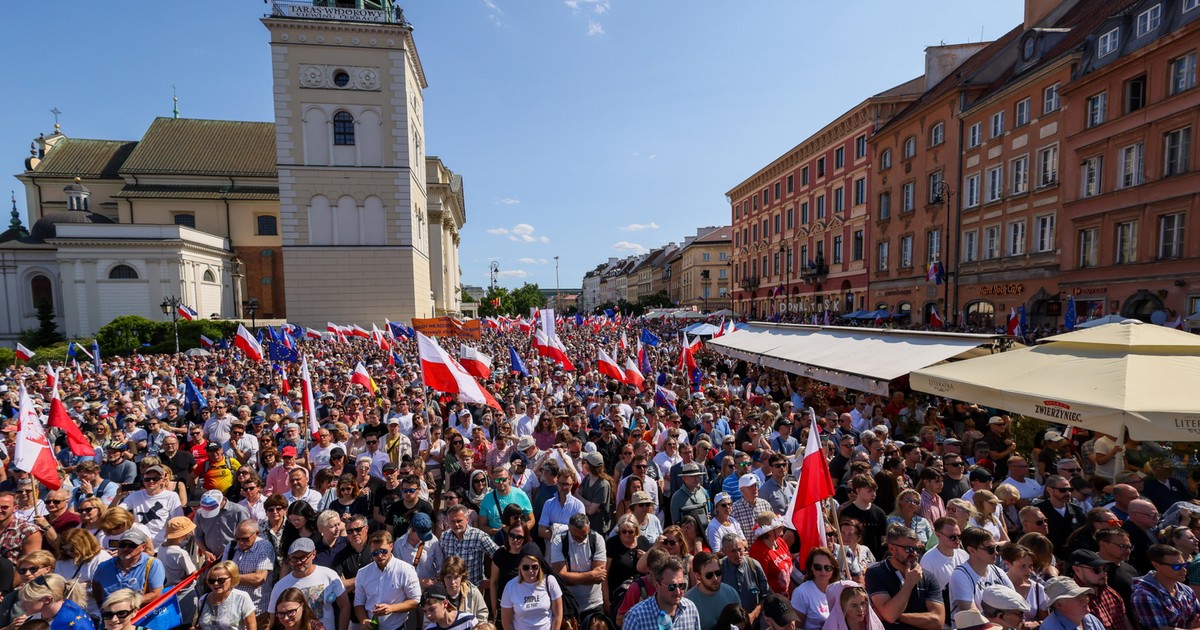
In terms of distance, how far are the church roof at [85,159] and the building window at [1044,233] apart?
63866 millimetres

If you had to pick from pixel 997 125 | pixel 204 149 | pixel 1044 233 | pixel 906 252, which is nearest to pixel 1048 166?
pixel 1044 233

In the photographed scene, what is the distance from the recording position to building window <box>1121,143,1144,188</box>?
2030cm

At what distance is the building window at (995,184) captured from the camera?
27.0 metres

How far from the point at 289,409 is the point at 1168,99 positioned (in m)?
28.8

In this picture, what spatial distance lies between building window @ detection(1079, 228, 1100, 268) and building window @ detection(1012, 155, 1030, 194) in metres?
3.80

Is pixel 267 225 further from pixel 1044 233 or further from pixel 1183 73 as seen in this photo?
pixel 1183 73

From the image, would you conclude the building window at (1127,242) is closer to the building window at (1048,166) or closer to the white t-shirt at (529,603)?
the building window at (1048,166)

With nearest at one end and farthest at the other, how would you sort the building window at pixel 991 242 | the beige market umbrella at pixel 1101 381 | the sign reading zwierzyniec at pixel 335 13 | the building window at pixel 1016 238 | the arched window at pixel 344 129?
the beige market umbrella at pixel 1101 381
the building window at pixel 1016 238
the building window at pixel 991 242
the sign reading zwierzyniec at pixel 335 13
the arched window at pixel 344 129

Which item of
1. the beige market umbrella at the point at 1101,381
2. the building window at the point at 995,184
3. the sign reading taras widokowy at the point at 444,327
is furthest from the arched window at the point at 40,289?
the building window at the point at 995,184

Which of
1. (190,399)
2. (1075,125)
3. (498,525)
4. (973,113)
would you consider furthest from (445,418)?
(973,113)

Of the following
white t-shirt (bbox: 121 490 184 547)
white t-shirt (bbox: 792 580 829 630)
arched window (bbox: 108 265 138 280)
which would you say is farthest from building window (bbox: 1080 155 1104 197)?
arched window (bbox: 108 265 138 280)

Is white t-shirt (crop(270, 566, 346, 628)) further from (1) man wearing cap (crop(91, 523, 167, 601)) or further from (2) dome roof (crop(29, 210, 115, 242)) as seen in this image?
(2) dome roof (crop(29, 210, 115, 242))

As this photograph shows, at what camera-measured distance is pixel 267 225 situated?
5191 cm

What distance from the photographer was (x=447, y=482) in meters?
6.67
